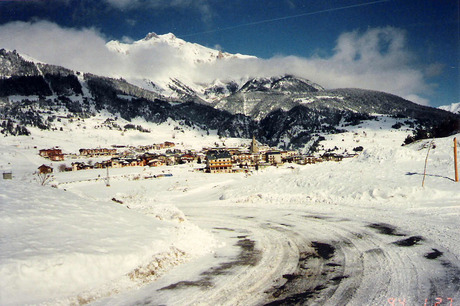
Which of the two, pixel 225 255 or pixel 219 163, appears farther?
pixel 219 163

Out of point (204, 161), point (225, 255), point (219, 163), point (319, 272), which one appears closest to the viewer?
point (319, 272)

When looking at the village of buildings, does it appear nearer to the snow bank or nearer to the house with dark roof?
the house with dark roof

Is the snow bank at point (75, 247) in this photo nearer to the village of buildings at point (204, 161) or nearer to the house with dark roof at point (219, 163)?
the village of buildings at point (204, 161)

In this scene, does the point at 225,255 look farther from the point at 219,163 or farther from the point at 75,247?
the point at 219,163

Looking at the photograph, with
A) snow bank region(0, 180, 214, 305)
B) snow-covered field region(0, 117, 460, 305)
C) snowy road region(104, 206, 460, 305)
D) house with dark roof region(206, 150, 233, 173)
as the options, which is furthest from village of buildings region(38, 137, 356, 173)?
→ snowy road region(104, 206, 460, 305)

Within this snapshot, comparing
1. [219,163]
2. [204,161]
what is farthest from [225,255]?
[204,161]
